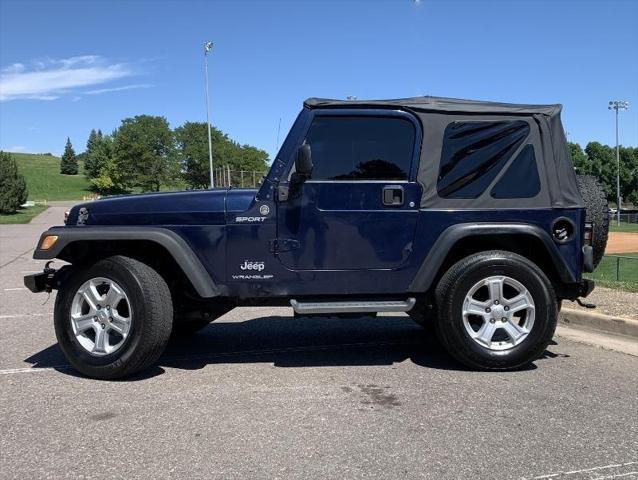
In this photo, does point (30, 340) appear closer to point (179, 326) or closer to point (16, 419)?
point (179, 326)

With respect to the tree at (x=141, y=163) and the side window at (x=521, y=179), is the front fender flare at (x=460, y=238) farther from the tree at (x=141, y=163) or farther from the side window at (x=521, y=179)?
the tree at (x=141, y=163)

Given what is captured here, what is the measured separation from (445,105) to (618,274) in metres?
6.66

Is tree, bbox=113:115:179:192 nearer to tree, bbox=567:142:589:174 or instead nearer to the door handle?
tree, bbox=567:142:589:174

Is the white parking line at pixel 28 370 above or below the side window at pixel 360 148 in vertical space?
below

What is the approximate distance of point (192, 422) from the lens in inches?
144

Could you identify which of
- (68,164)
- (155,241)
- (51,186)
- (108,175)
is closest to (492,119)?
(155,241)

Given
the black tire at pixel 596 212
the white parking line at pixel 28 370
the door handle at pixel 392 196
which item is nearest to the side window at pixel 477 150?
the door handle at pixel 392 196

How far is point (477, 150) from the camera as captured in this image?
4754 mm

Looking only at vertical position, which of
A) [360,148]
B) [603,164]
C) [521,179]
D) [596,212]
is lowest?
[596,212]

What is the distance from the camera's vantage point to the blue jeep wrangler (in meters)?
4.56

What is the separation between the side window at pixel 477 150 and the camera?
185 inches

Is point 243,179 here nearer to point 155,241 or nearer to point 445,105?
point 155,241

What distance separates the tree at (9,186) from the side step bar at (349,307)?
4885 centimetres

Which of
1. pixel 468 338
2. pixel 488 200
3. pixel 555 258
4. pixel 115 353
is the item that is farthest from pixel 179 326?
pixel 555 258
